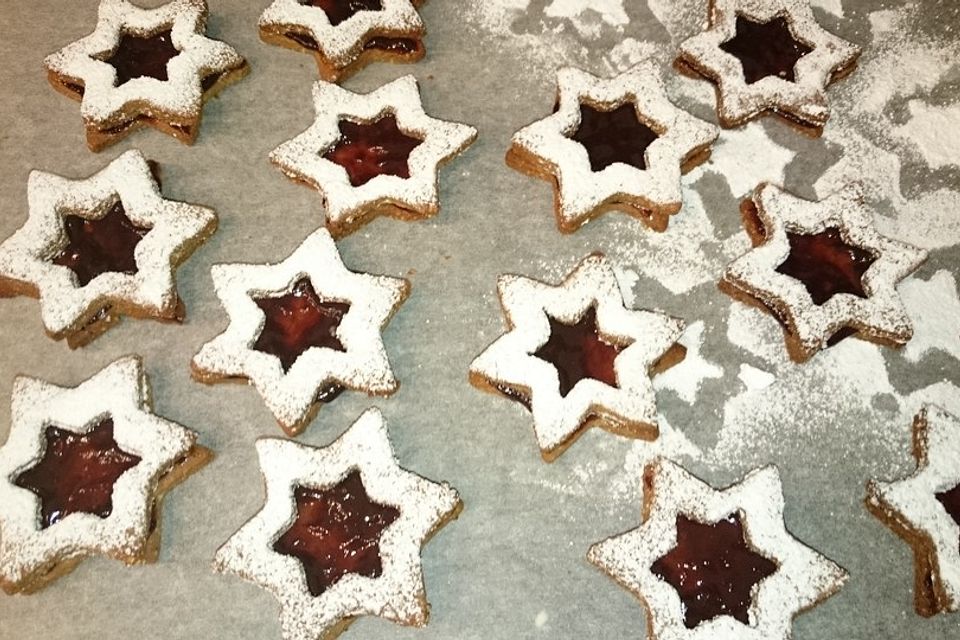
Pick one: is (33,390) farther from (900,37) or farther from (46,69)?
(900,37)

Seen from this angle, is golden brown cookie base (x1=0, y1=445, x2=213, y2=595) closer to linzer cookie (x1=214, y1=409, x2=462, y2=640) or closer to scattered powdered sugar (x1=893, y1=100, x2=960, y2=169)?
linzer cookie (x1=214, y1=409, x2=462, y2=640)

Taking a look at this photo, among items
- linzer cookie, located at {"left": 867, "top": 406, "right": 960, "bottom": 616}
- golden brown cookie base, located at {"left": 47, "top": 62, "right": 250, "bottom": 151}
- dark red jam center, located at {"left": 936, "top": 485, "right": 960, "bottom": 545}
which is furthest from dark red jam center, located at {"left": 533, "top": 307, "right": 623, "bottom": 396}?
golden brown cookie base, located at {"left": 47, "top": 62, "right": 250, "bottom": 151}

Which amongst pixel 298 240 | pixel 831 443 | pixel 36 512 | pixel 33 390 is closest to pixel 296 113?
pixel 298 240

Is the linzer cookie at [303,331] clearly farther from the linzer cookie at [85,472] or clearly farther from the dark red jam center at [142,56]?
the dark red jam center at [142,56]

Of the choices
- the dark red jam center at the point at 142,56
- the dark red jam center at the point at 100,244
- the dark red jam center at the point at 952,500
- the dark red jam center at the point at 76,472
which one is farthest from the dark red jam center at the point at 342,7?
the dark red jam center at the point at 952,500

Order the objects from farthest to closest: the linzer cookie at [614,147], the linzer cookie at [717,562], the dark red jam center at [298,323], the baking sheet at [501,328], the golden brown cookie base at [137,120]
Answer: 1. the golden brown cookie base at [137,120]
2. the linzer cookie at [614,147]
3. the dark red jam center at [298,323]
4. the baking sheet at [501,328]
5. the linzer cookie at [717,562]

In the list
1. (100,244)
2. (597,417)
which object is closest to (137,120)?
(100,244)

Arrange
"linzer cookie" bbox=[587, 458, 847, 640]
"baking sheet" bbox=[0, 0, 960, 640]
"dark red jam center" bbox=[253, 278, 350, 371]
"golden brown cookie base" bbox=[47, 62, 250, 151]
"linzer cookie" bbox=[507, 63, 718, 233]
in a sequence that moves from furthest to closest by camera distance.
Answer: "golden brown cookie base" bbox=[47, 62, 250, 151]
"linzer cookie" bbox=[507, 63, 718, 233]
"dark red jam center" bbox=[253, 278, 350, 371]
"baking sheet" bbox=[0, 0, 960, 640]
"linzer cookie" bbox=[587, 458, 847, 640]
